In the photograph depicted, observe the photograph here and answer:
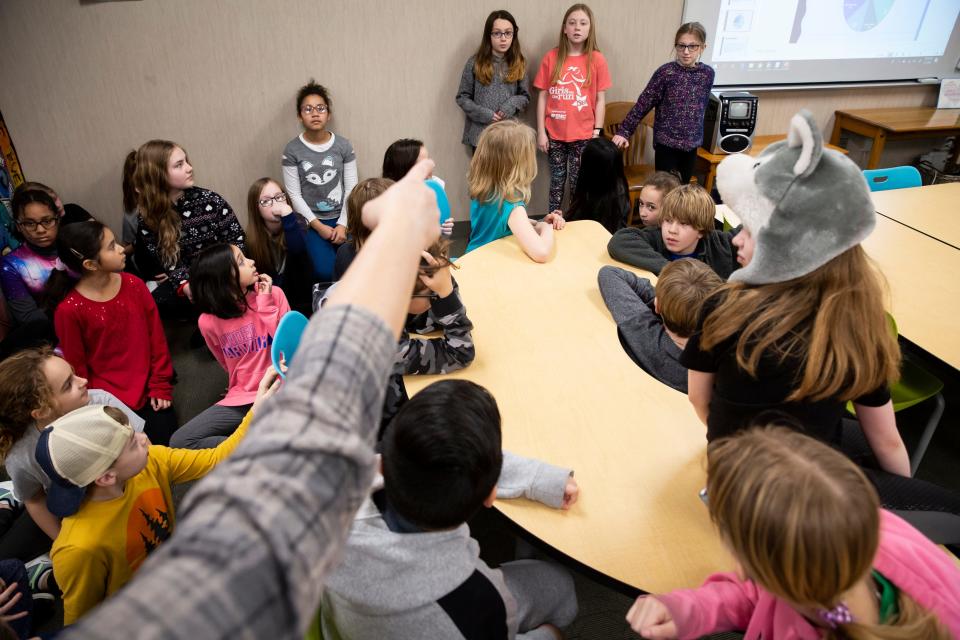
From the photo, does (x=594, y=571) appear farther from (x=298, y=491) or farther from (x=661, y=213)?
(x=661, y=213)

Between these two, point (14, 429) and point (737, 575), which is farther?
point (14, 429)

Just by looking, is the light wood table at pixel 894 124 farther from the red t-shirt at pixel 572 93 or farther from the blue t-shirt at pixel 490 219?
the blue t-shirt at pixel 490 219

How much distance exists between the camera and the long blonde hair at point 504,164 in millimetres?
2248

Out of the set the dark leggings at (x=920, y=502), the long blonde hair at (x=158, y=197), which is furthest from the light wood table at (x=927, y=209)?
the long blonde hair at (x=158, y=197)

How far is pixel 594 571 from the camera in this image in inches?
41.8

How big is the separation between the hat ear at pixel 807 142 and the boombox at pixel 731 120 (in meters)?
3.04

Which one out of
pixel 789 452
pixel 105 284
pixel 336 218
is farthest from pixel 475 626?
pixel 336 218

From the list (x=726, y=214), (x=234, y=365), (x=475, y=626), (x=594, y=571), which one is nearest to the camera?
(x=475, y=626)

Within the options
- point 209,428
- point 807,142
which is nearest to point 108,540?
point 209,428

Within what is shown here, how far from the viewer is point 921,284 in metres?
2.00

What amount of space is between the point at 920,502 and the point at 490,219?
5.45ft

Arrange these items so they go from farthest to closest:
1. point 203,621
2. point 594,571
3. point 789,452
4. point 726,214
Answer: point 726,214, point 594,571, point 789,452, point 203,621

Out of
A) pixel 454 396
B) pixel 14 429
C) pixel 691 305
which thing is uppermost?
pixel 454 396

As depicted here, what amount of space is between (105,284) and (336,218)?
148 cm
